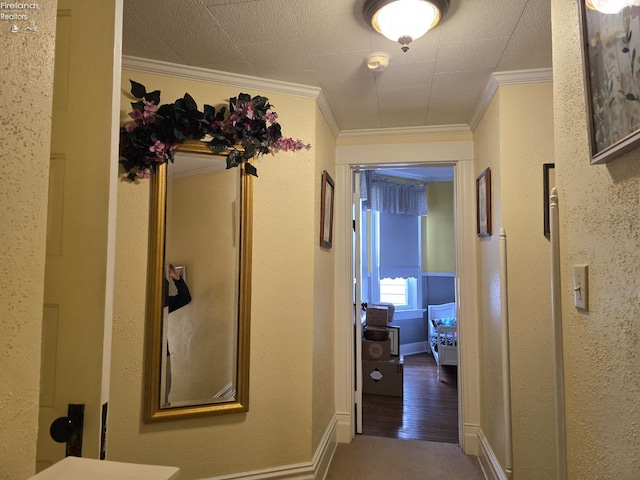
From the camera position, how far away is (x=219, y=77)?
2.01 m

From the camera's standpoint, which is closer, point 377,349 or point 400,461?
point 400,461

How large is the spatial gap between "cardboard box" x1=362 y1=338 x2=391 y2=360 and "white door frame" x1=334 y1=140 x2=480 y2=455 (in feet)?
2.99

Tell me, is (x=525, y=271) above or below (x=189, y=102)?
below

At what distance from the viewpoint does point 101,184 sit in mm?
925

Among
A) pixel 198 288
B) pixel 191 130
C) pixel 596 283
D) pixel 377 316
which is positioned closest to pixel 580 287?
pixel 596 283

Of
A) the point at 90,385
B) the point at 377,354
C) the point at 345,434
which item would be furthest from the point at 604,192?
the point at 377,354

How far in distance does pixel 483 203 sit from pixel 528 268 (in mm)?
560

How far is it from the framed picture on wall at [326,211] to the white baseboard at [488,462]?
1.57 m

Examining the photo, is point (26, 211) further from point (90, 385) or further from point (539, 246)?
point (539, 246)

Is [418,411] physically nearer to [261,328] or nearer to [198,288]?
[261,328]

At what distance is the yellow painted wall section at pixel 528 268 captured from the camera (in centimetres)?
190

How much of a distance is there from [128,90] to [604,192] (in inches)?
78.4

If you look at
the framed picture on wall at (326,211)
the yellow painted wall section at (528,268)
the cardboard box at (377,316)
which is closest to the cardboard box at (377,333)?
the cardboard box at (377,316)

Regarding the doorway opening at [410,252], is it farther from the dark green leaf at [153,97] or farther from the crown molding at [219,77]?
the dark green leaf at [153,97]
